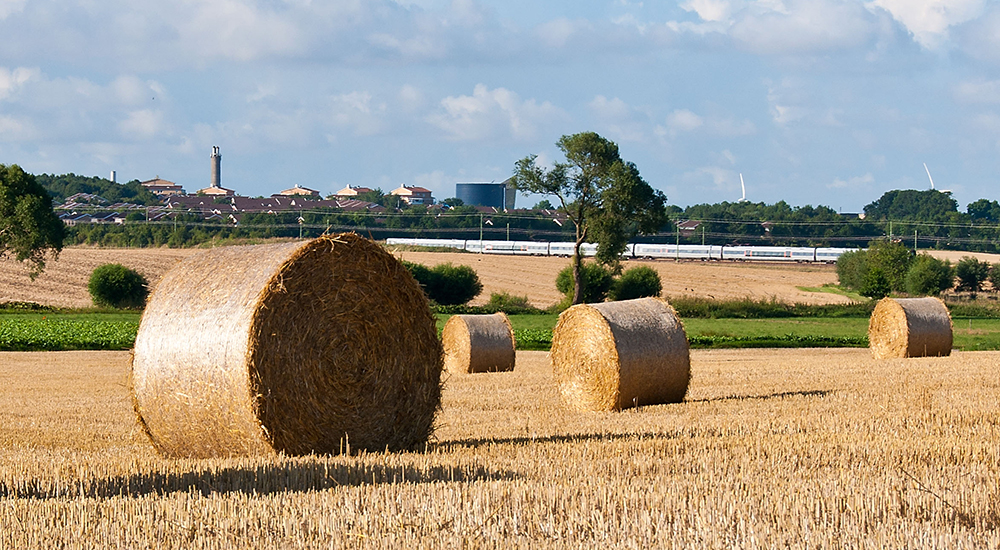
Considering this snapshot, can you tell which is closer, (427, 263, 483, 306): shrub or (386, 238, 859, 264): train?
(427, 263, 483, 306): shrub

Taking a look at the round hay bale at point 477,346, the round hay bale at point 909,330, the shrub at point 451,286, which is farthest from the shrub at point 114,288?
the round hay bale at point 909,330

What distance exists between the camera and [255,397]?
32.5 ft

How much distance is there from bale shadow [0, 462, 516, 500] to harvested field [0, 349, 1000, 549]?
24 millimetres

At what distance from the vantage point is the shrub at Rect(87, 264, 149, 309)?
54562 millimetres

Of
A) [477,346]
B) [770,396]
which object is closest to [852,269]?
[477,346]

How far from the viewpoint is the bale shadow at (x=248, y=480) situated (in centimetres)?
773

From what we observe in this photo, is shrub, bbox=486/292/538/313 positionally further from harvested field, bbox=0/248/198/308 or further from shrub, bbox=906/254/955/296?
shrub, bbox=906/254/955/296

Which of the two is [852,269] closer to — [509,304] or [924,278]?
[924,278]

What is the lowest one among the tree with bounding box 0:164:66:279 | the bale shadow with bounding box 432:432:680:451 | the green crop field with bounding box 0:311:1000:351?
the green crop field with bounding box 0:311:1000:351

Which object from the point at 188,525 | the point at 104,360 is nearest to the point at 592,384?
the point at 188,525

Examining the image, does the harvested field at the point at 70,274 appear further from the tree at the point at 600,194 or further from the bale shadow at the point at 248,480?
the bale shadow at the point at 248,480

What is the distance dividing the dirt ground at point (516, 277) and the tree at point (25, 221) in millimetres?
2195

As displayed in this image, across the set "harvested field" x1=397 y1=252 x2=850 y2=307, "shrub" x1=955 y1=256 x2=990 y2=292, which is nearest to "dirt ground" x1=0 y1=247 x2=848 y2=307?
"harvested field" x1=397 y1=252 x2=850 y2=307

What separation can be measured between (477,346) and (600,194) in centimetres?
3320
